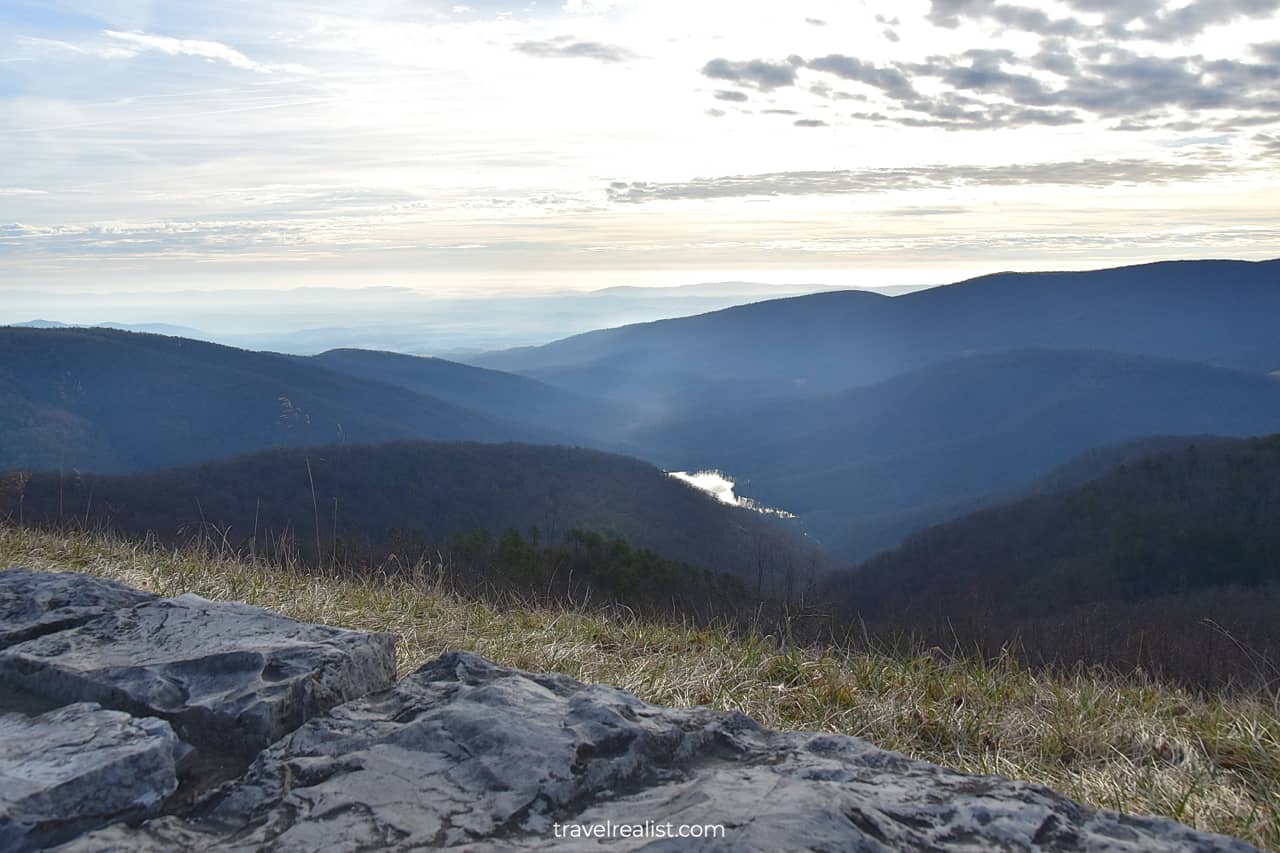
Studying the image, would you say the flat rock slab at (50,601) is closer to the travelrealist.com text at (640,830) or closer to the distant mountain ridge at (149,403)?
the travelrealist.com text at (640,830)

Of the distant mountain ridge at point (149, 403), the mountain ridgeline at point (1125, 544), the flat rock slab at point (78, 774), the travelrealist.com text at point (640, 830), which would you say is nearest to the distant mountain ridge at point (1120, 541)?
the mountain ridgeline at point (1125, 544)

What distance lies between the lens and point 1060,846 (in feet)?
6.32

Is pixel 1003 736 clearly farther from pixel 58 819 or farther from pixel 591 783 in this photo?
pixel 58 819

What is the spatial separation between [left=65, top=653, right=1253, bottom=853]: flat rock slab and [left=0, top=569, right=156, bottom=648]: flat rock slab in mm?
1438

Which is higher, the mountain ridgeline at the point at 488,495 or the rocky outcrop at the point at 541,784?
the rocky outcrop at the point at 541,784

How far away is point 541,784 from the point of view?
220cm

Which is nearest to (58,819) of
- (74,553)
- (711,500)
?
(74,553)

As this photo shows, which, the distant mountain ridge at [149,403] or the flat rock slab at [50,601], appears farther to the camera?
the distant mountain ridge at [149,403]

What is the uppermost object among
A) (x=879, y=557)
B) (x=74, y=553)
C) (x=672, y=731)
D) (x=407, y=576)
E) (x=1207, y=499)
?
(x=672, y=731)

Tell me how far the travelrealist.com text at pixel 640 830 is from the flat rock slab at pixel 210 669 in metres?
0.97

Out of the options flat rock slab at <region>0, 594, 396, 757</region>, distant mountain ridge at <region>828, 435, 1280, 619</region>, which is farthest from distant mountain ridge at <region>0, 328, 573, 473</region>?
flat rock slab at <region>0, 594, 396, 757</region>

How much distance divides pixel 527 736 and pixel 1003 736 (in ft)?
7.16

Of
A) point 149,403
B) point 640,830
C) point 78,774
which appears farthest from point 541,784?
point 149,403

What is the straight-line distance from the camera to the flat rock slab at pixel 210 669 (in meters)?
2.48
